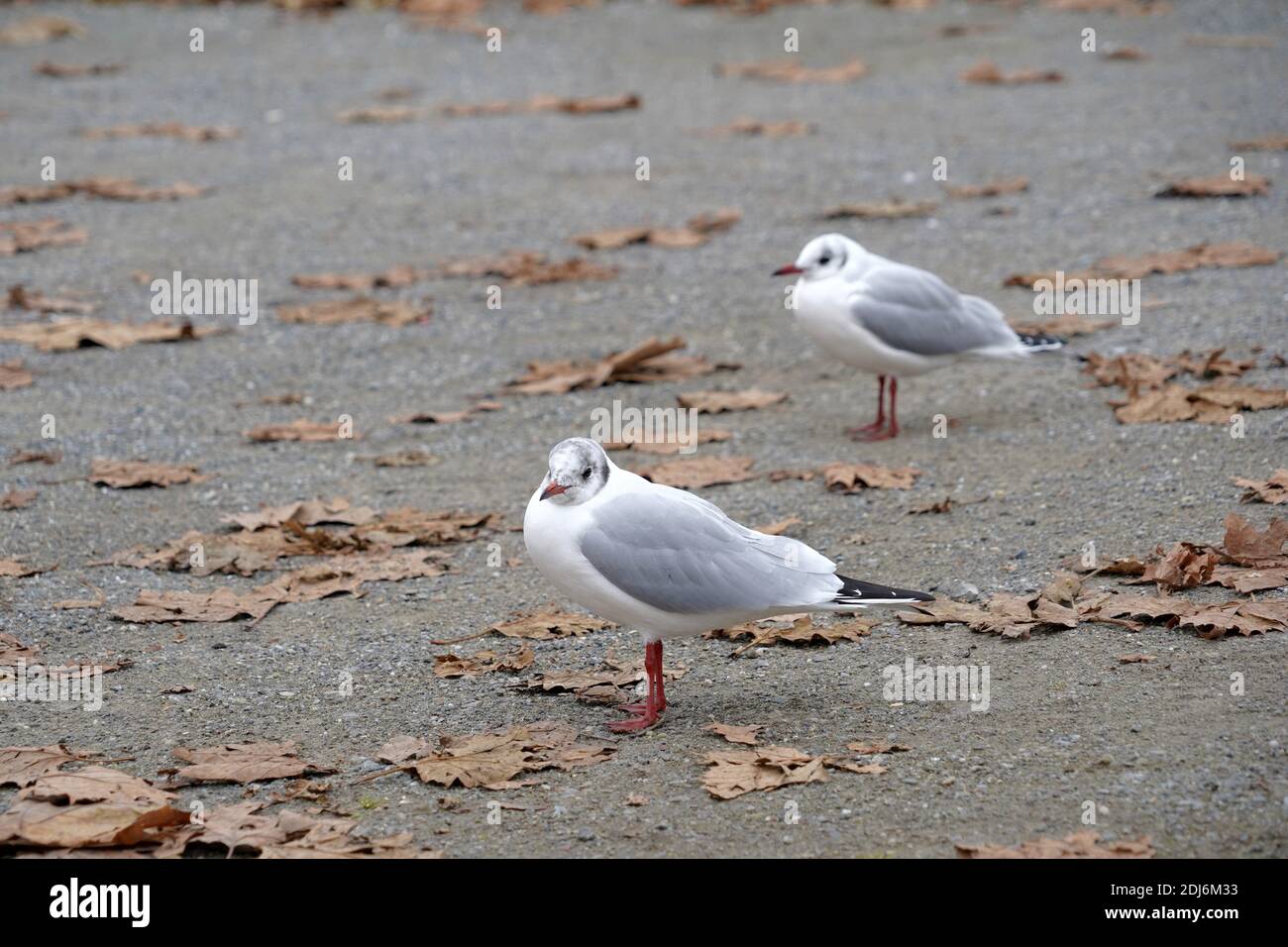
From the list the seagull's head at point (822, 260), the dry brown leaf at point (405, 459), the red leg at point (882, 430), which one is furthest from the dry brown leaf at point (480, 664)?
the seagull's head at point (822, 260)

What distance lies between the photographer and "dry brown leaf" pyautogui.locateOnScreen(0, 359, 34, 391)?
8.62 meters

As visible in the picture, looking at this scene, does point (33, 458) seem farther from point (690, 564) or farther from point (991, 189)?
point (991, 189)

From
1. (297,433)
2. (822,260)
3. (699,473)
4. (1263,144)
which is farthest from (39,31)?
(699,473)

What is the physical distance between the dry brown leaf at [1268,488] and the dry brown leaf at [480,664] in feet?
9.32

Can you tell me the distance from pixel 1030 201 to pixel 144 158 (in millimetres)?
7651

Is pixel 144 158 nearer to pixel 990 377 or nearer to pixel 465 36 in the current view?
pixel 465 36

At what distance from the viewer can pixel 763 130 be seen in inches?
564

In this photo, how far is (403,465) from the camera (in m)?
7.54

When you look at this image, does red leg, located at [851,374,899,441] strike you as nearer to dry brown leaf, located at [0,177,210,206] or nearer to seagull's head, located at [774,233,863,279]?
seagull's head, located at [774,233,863,279]

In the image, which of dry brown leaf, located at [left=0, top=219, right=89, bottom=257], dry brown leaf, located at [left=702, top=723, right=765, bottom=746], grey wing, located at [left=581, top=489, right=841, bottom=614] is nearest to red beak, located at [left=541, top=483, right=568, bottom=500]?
grey wing, located at [left=581, top=489, right=841, bottom=614]

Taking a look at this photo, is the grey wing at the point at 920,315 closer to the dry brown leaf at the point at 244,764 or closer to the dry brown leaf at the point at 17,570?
the dry brown leaf at the point at 17,570

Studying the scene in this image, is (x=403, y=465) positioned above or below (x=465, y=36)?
below

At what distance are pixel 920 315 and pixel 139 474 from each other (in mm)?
3781

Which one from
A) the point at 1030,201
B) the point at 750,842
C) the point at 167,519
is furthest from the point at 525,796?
the point at 1030,201
